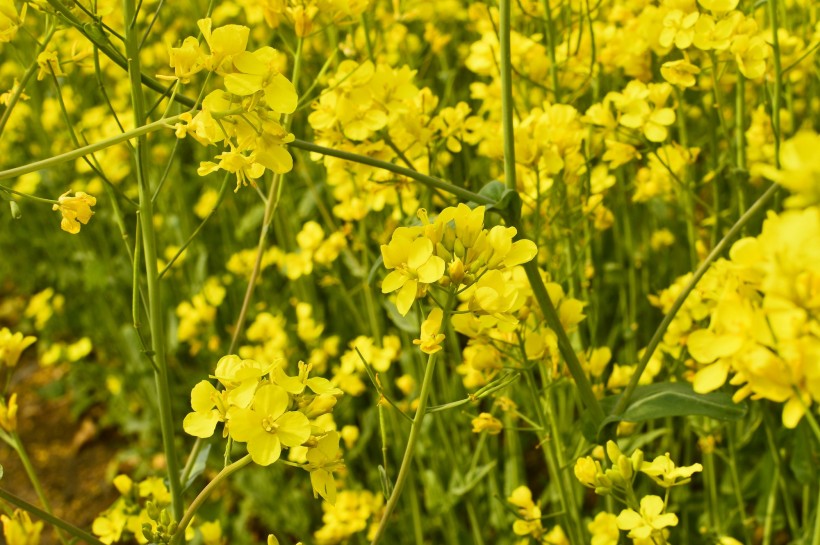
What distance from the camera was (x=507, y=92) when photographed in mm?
1312

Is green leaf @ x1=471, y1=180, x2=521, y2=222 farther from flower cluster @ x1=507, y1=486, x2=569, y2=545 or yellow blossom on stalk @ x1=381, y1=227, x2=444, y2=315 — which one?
flower cluster @ x1=507, y1=486, x2=569, y2=545

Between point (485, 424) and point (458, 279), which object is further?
point (485, 424)

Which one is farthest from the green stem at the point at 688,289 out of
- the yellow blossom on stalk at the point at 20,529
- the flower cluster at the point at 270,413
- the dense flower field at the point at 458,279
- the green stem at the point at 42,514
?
the yellow blossom on stalk at the point at 20,529

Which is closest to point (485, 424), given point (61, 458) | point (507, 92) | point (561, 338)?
point (561, 338)

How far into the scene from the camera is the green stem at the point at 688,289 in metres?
1.20

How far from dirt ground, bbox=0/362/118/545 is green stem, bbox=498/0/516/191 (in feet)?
7.45

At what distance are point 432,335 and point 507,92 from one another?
47 centimetres

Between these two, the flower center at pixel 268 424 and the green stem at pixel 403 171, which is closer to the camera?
the flower center at pixel 268 424

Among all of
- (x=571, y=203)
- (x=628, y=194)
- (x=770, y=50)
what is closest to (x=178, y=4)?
(x=628, y=194)

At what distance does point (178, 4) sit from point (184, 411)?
2127mm

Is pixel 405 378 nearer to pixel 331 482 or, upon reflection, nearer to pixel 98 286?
pixel 331 482

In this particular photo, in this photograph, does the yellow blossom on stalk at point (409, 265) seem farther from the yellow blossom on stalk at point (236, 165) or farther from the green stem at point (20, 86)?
the green stem at point (20, 86)

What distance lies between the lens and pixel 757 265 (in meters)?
0.72

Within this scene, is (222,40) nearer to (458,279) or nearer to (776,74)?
(458,279)
